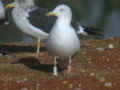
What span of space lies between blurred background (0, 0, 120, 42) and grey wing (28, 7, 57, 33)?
4.23 meters

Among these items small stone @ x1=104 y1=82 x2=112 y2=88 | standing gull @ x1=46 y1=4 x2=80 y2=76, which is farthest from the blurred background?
small stone @ x1=104 y1=82 x2=112 y2=88

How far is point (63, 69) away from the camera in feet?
21.4

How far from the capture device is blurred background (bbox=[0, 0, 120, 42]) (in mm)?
12719

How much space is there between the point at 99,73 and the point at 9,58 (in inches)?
87.5

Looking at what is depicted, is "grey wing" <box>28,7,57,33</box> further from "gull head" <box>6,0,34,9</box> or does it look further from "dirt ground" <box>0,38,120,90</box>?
"dirt ground" <box>0,38,120,90</box>

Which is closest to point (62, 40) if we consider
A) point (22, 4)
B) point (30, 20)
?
point (30, 20)

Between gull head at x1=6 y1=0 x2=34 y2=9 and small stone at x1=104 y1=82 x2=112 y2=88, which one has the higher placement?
gull head at x1=6 y1=0 x2=34 y2=9

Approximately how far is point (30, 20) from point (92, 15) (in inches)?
340

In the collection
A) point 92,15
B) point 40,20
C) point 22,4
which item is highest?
point 22,4

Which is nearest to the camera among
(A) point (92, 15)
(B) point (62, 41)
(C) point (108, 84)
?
(C) point (108, 84)

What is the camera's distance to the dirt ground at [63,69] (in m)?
5.42

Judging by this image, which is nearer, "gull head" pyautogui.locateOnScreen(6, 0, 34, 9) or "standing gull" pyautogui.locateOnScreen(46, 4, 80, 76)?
"standing gull" pyautogui.locateOnScreen(46, 4, 80, 76)

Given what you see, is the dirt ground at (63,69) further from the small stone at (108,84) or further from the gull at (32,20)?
the gull at (32,20)

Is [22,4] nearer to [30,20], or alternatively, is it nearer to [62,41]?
[30,20]
